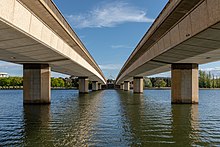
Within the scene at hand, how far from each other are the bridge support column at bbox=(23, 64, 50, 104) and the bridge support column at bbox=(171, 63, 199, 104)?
51.4ft

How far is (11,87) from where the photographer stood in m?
153

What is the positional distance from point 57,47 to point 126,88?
297ft

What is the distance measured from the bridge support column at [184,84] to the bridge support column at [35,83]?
15674 millimetres

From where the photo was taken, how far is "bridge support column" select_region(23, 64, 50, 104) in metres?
32.0

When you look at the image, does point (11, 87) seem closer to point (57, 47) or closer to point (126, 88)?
point (126, 88)

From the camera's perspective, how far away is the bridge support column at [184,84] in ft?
107

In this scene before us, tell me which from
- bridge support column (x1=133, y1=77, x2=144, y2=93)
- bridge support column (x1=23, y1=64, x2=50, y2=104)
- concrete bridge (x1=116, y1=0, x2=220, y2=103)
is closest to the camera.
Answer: concrete bridge (x1=116, y1=0, x2=220, y2=103)

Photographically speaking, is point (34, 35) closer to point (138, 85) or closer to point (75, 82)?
point (138, 85)

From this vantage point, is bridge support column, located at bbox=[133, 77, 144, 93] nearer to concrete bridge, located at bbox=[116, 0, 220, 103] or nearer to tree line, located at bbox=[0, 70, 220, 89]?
concrete bridge, located at bbox=[116, 0, 220, 103]

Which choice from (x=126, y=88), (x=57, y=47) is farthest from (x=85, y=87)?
(x=57, y=47)

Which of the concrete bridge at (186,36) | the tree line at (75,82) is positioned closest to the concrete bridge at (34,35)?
the concrete bridge at (186,36)

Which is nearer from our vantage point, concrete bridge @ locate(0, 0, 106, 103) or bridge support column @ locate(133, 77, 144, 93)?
concrete bridge @ locate(0, 0, 106, 103)

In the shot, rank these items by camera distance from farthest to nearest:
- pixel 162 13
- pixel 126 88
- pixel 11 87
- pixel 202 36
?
pixel 11 87
pixel 126 88
pixel 162 13
pixel 202 36

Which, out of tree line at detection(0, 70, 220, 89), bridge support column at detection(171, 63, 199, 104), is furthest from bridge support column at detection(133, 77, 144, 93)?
tree line at detection(0, 70, 220, 89)
